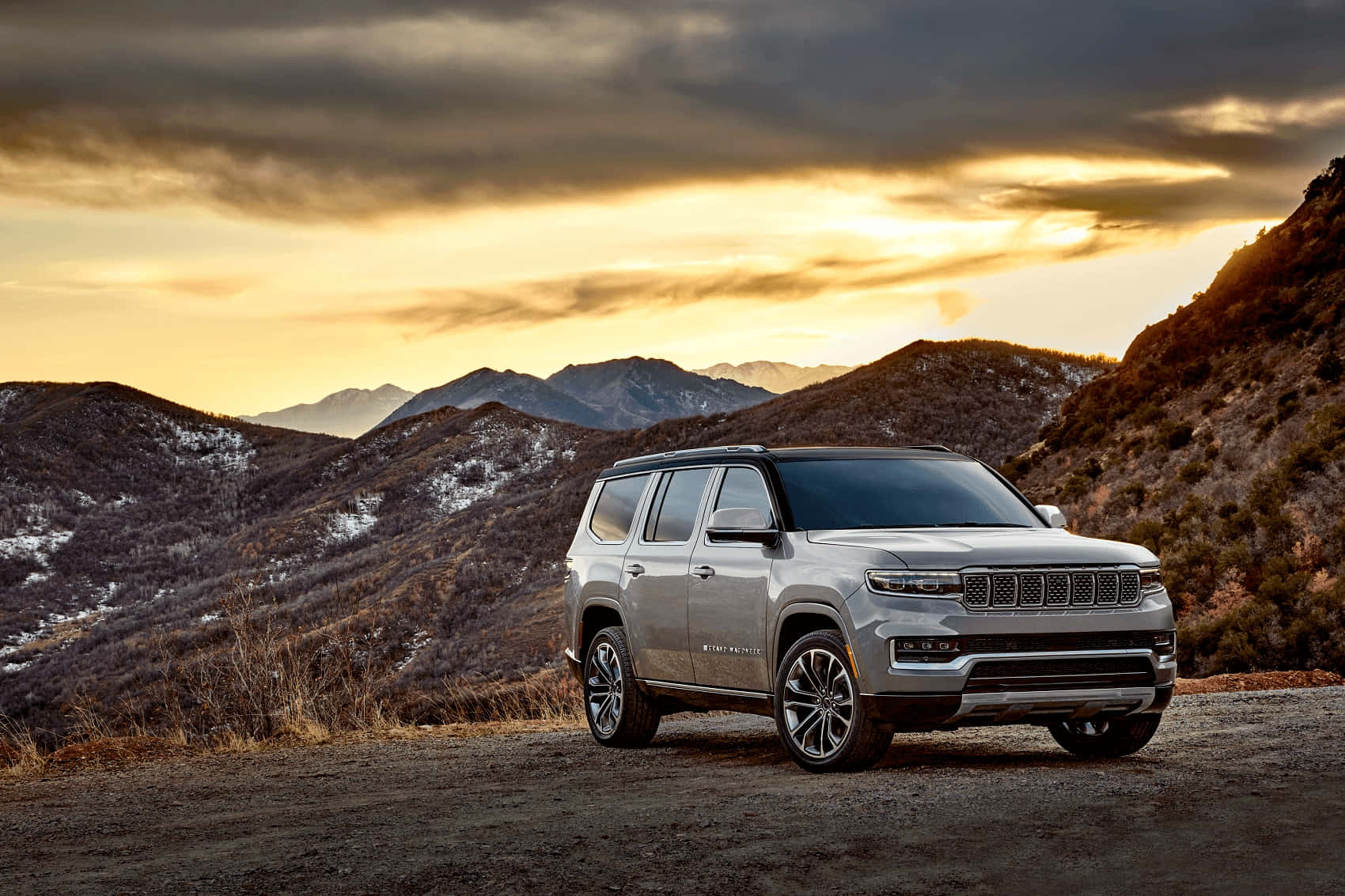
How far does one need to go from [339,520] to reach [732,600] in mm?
85175

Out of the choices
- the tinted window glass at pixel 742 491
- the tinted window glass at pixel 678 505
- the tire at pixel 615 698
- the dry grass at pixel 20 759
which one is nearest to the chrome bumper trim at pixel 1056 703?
the tinted window glass at pixel 742 491

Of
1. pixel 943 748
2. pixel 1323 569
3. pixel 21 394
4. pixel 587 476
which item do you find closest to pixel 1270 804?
pixel 943 748

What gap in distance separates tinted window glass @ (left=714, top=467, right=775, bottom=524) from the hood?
633mm

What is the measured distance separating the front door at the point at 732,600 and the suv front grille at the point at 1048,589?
1.46 m

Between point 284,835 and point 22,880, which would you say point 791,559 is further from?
point 22,880

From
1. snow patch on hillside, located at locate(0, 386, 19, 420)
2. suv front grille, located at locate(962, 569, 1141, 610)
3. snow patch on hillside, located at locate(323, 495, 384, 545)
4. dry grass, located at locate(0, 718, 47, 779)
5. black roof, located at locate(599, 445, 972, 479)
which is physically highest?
snow patch on hillside, located at locate(0, 386, 19, 420)

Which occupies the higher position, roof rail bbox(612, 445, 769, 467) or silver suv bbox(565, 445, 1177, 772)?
roof rail bbox(612, 445, 769, 467)

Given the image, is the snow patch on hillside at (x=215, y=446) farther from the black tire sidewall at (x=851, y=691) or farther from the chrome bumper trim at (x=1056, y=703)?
the chrome bumper trim at (x=1056, y=703)

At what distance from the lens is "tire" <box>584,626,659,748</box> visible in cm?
1081

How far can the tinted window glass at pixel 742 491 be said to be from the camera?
9.50 meters

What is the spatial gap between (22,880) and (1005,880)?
4501 millimetres

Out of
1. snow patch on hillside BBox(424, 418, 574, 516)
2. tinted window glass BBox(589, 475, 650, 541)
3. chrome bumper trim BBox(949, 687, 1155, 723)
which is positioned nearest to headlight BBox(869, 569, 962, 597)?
chrome bumper trim BBox(949, 687, 1155, 723)

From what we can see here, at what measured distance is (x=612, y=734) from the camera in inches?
434

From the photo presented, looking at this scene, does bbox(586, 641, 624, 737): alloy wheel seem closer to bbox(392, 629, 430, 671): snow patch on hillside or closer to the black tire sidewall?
the black tire sidewall
